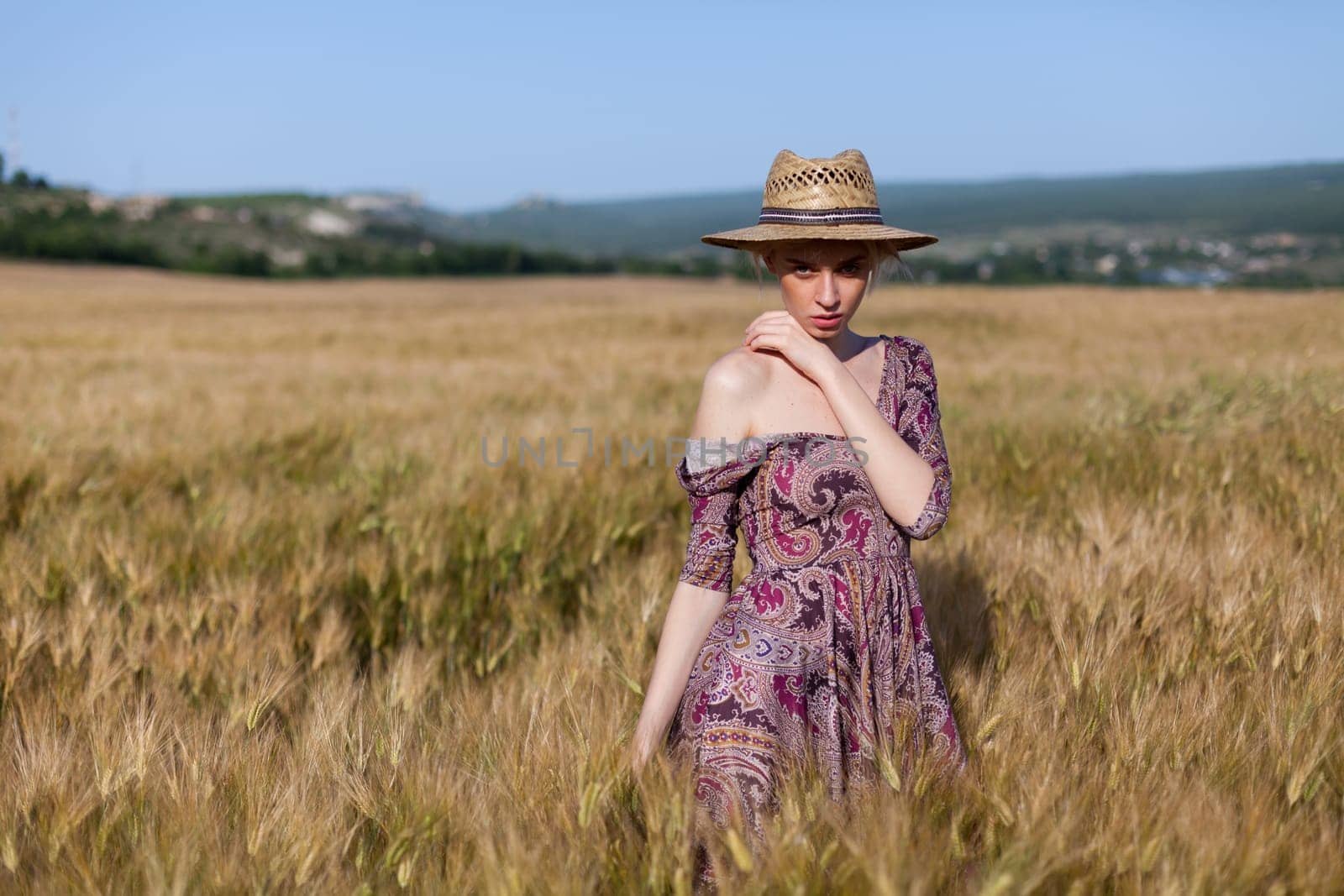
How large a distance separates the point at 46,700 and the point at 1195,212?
304ft

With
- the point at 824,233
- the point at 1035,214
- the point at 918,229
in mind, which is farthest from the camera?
the point at 1035,214

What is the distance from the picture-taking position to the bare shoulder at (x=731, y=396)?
5.26 feet

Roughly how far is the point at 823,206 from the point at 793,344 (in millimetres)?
217

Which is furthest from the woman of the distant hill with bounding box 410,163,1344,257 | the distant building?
the distant building

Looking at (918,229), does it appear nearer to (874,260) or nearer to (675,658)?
(874,260)

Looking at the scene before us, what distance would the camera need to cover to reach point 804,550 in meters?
1.62

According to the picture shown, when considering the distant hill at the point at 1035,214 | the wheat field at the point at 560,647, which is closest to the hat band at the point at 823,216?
the wheat field at the point at 560,647

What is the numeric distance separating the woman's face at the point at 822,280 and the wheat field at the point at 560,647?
0.49m

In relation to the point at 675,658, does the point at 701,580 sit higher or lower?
higher

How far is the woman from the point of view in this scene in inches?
61.0

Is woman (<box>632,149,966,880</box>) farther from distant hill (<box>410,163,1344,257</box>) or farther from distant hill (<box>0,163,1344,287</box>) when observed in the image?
distant hill (<box>410,163,1344,257</box>)

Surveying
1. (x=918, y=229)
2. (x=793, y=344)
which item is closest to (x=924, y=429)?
(x=793, y=344)

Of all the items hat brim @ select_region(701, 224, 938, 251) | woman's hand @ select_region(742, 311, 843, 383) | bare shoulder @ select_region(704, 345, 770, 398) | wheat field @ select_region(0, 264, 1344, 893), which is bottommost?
wheat field @ select_region(0, 264, 1344, 893)

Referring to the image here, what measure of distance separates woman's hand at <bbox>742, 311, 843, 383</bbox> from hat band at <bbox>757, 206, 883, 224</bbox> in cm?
15
